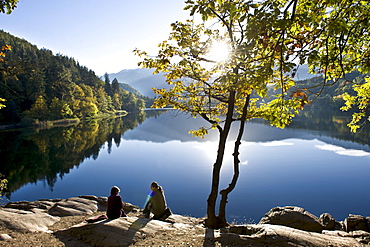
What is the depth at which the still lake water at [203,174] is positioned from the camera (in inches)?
679

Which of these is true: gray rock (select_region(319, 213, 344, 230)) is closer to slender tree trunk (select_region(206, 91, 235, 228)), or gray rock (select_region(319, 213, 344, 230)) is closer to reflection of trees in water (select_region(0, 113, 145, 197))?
slender tree trunk (select_region(206, 91, 235, 228))

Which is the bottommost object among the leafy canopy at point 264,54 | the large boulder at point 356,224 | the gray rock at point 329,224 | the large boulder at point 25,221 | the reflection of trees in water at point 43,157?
the reflection of trees in water at point 43,157

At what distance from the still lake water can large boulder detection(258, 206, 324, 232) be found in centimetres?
426

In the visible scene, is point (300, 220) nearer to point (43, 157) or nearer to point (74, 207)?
point (74, 207)

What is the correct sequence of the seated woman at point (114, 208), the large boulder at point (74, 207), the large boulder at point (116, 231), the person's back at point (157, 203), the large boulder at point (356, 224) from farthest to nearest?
the large boulder at point (74, 207) < the person's back at point (157, 203) < the large boulder at point (356, 224) < the seated woman at point (114, 208) < the large boulder at point (116, 231)

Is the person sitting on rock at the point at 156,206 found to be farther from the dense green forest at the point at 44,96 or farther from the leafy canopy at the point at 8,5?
the dense green forest at the point at 44,96

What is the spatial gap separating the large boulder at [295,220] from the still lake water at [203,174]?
4259 millimetres

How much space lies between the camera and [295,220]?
1017 cm

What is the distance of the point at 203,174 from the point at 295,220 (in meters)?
14.1

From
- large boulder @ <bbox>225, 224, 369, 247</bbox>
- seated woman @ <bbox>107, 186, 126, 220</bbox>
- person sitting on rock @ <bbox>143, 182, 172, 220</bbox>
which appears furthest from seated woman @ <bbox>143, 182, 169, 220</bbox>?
large boulder @ <bbox>225, 224, 369, 247</bbox>

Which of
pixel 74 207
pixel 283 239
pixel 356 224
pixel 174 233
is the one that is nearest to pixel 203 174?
pixel 74 207

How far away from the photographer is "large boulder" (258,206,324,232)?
9.86m

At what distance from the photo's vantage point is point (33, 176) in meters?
24.0

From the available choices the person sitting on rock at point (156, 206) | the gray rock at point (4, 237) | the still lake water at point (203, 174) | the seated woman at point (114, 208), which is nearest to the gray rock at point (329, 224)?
the still lake water at point (203, 174)
